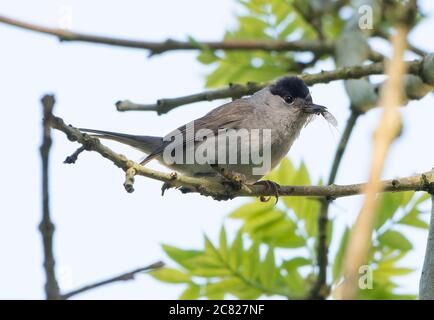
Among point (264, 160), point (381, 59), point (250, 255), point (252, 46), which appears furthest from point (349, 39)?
point (250, 255)

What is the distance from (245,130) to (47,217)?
11.7 ft

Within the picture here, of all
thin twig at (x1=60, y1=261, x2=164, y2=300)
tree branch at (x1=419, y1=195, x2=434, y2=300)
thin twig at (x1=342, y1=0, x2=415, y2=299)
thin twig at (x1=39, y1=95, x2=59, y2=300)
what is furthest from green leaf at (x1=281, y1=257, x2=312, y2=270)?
thin twig at (x1=342, y1=0, x2=415, y2=299)

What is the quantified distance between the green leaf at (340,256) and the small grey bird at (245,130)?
72cm

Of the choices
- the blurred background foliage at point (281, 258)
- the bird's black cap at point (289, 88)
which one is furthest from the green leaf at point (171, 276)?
the bird's black cap at point (289, 88)

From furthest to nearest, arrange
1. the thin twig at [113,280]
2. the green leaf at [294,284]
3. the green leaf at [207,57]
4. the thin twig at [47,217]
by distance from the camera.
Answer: the green leaf at [207,57] → the green leaf at [294,284] → the thin twig at [113,280] → the thin twig at [47,217]

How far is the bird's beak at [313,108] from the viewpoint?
497 cm

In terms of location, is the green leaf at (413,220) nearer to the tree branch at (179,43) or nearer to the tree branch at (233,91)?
the tree branch at (233,91)

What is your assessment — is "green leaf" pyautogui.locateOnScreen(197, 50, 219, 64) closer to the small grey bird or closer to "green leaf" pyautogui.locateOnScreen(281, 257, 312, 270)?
the small grey bird

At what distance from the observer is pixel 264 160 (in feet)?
14.9

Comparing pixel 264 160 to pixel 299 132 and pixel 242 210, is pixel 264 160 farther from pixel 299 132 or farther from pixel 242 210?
pixel 299 132

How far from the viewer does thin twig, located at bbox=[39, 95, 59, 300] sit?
1.21m

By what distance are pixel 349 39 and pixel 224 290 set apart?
200 cm

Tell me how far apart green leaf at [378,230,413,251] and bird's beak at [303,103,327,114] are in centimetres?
125

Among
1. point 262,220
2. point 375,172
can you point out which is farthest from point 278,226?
point 375,172
